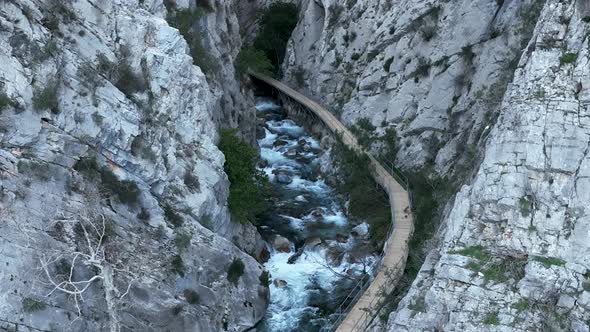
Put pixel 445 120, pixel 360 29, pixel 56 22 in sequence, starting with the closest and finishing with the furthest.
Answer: pixel 56 22
pixel 445 120
pixel 360 29

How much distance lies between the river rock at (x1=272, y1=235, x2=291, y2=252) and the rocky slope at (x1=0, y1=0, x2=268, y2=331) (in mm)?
4986

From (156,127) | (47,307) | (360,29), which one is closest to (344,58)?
(360,29)

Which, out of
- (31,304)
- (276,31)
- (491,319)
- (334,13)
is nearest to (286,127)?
(334,13)

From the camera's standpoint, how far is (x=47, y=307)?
821 inches

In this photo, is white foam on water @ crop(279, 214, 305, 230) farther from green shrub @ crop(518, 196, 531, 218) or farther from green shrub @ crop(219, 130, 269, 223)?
green shrub @ crop(518, 196, 531, 218)

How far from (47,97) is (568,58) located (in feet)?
62.4

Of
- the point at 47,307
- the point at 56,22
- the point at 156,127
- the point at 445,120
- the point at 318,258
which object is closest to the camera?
the point at 47,307

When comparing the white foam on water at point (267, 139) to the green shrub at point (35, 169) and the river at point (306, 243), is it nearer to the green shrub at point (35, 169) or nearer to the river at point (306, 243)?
the river at point (306, 243)

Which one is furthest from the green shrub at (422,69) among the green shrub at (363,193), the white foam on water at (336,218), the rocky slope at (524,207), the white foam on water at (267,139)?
the white foam on water at (267,139)

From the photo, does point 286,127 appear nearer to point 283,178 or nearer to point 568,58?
point 283,178

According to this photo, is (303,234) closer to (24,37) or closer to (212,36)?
(212,36)

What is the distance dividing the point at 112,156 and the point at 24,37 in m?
5.27

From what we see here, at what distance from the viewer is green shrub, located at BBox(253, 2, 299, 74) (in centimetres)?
6600

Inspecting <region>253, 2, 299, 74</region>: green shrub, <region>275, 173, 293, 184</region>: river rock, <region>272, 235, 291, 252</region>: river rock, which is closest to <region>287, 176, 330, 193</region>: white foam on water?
<region>275, 173, 293, 184</region>: river rock
